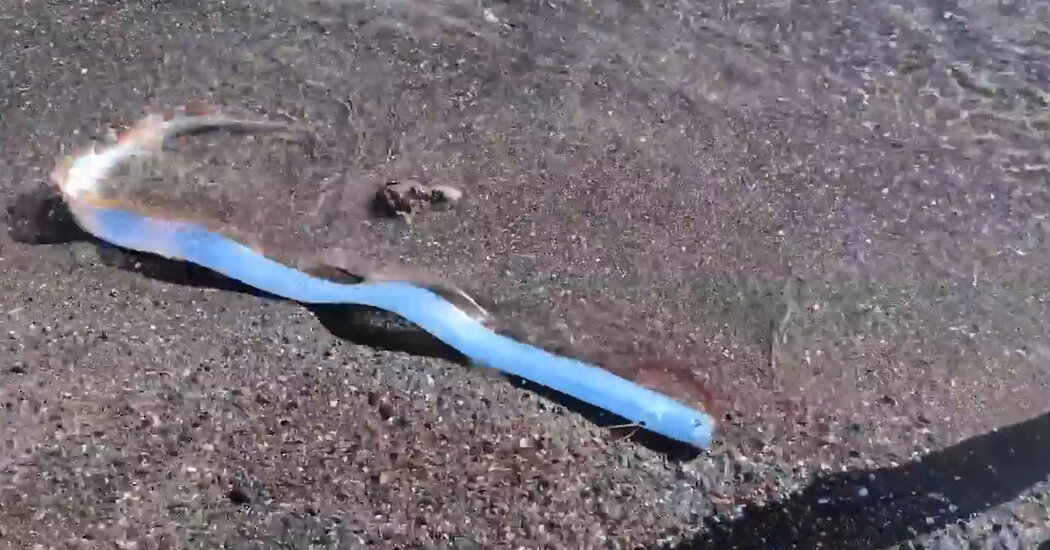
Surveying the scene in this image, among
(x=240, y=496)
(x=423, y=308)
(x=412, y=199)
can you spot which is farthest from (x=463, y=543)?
(x=412, y=199)

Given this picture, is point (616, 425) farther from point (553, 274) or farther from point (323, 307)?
point (323, 307)

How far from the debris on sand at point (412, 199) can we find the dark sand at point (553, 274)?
0.09 meters

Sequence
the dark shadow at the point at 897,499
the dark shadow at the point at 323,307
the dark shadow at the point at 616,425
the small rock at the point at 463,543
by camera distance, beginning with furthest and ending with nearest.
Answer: the dark shadow at the point at 323,307
the dark shadow at the point at 616,425
the dark shadow at the point at 897,499
the small rock at the point at 463,543

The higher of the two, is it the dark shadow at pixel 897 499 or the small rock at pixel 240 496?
the dark shadow at pixel 897 499

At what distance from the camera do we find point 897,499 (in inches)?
127

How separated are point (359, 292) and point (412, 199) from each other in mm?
592

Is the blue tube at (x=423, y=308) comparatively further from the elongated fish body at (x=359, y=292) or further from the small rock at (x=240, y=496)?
the small rock at (x=240, y=496)

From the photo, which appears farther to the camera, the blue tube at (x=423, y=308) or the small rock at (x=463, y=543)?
the blue tube at (x=423, y=308)

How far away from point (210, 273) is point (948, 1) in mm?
4161

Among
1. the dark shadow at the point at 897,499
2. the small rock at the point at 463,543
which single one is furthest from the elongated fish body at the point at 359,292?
the small rock at the point at 463,543

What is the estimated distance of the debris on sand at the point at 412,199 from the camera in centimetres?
426

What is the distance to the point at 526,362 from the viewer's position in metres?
3.69

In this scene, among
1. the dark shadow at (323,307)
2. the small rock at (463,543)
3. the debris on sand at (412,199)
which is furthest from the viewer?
the debris on sand at (412,199)

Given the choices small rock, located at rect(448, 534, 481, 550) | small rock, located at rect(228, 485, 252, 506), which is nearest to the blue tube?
small rock, located at rect(448, 534, 481, 550)
